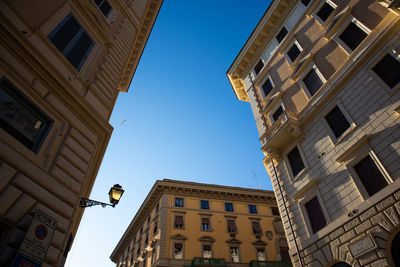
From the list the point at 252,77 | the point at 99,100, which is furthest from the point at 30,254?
the point at 252,77

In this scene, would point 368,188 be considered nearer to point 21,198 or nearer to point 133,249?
point 21,198

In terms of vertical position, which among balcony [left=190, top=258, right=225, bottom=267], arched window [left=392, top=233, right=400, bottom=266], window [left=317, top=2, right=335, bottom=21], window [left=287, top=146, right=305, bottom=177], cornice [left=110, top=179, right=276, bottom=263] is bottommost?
arched window [left=392, top=233, right=400, bottom=266]

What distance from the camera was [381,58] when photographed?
1077 centimetres

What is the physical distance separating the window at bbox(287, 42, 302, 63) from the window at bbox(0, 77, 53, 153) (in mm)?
15097

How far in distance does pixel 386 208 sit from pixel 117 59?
11.8 m

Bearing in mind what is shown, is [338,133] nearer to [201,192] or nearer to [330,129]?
[330,129]

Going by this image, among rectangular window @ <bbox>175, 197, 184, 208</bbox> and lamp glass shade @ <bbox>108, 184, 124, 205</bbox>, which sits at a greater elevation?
rectangular window @ <bbox>175, 197, 184, 208</bbox>

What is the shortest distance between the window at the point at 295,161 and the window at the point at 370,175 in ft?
10.4

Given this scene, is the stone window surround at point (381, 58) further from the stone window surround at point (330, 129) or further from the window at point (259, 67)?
the window at point (259, 67)

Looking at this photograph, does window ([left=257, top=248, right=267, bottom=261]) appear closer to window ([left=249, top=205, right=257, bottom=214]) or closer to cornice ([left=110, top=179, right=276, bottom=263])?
window ([left=249, top=205, right=257, bottom=214])

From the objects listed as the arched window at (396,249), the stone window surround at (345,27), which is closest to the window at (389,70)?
the stone window surround at (345,27)

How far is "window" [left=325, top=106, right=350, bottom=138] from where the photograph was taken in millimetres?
11750

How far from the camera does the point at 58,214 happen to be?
6039 mm

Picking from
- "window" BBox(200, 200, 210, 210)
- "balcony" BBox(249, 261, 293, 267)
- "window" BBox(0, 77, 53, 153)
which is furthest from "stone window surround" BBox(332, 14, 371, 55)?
"window" BBox(200, 200, 210, 210)
